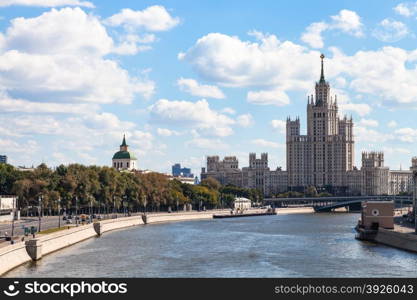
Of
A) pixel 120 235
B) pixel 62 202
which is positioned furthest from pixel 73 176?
pixel 120 235

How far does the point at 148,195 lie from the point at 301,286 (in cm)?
12820

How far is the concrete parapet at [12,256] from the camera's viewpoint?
2524 inches

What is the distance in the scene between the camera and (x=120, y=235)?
4491 inches

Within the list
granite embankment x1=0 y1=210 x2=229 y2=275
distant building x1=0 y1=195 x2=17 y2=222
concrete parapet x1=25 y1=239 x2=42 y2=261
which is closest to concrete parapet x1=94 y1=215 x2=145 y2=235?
granite embankment x1=0 y1=210 x2=229 y2=275

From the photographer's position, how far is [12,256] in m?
67.3

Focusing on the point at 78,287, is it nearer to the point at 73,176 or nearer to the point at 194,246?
the point at 194,246

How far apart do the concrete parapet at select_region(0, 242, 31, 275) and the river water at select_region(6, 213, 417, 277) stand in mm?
687

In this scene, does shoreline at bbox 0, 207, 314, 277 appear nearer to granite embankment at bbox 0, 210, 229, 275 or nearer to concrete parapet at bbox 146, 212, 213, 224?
granite embankment at bbox 0, 210, 229, 275

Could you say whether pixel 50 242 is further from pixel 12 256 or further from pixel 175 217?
pixel 175 217

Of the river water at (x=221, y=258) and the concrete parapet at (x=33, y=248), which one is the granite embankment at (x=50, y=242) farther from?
the river water at (x=221, y=258)

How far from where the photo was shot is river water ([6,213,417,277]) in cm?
6856

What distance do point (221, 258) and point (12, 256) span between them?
879 inches

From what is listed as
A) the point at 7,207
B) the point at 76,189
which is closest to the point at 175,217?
the point at 76,189

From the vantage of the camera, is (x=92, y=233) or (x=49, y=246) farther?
(x=92, y=233)
